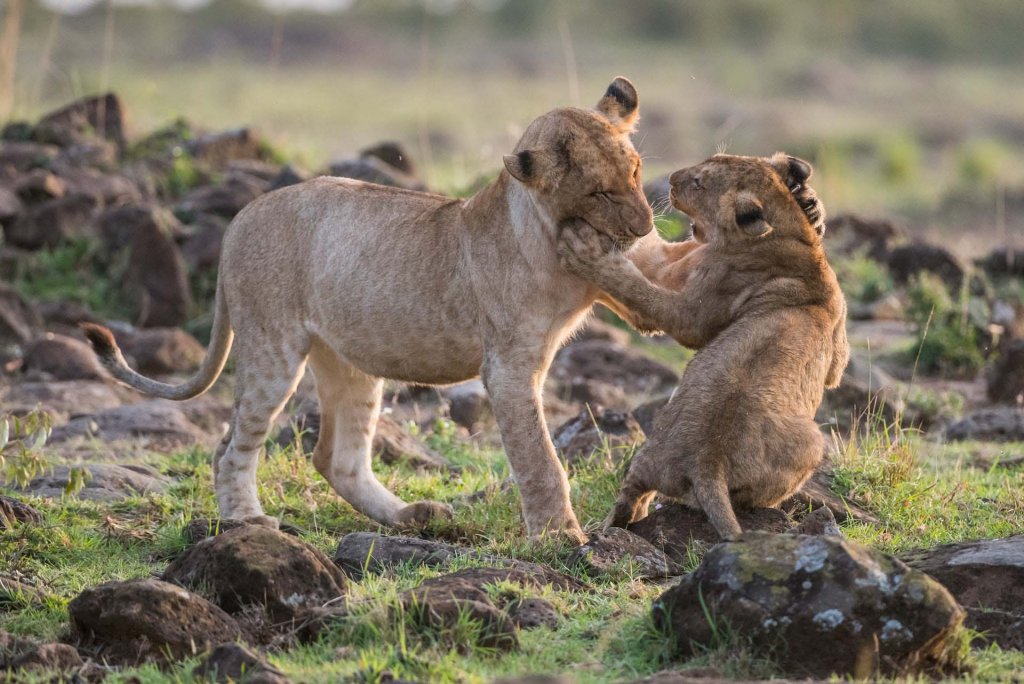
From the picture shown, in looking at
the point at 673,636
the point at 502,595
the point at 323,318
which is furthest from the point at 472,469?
the point at 673,636

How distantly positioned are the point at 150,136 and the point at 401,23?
35.1m

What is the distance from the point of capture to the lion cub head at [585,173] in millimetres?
5656

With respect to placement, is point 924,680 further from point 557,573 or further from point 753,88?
point 753,88

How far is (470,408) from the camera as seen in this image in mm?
8734

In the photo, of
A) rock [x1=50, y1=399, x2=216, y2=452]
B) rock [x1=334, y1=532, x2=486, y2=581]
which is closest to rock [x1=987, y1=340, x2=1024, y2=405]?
rock [x1=334, y1=532, x2=486, y2=581]

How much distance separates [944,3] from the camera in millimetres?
44906

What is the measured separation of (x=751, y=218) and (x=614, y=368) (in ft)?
13.3

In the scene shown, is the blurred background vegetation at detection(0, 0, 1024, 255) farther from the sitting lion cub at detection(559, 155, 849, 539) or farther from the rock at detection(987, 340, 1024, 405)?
the sitting lion cub at detection(559, 155, 849, 539)

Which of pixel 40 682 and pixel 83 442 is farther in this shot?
pixel 83 442

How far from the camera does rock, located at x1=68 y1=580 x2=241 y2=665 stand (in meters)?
4.75

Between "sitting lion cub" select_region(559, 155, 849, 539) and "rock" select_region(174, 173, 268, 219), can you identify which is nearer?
"sitting lion cub" select_region(559, 155, 849, 539)

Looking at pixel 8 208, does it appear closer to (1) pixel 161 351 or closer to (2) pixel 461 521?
(1) pixel 161 351

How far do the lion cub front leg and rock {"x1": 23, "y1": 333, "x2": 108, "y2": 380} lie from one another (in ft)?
14.7

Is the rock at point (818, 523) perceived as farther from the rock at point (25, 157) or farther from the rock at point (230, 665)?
the rock at point (25, 157)
